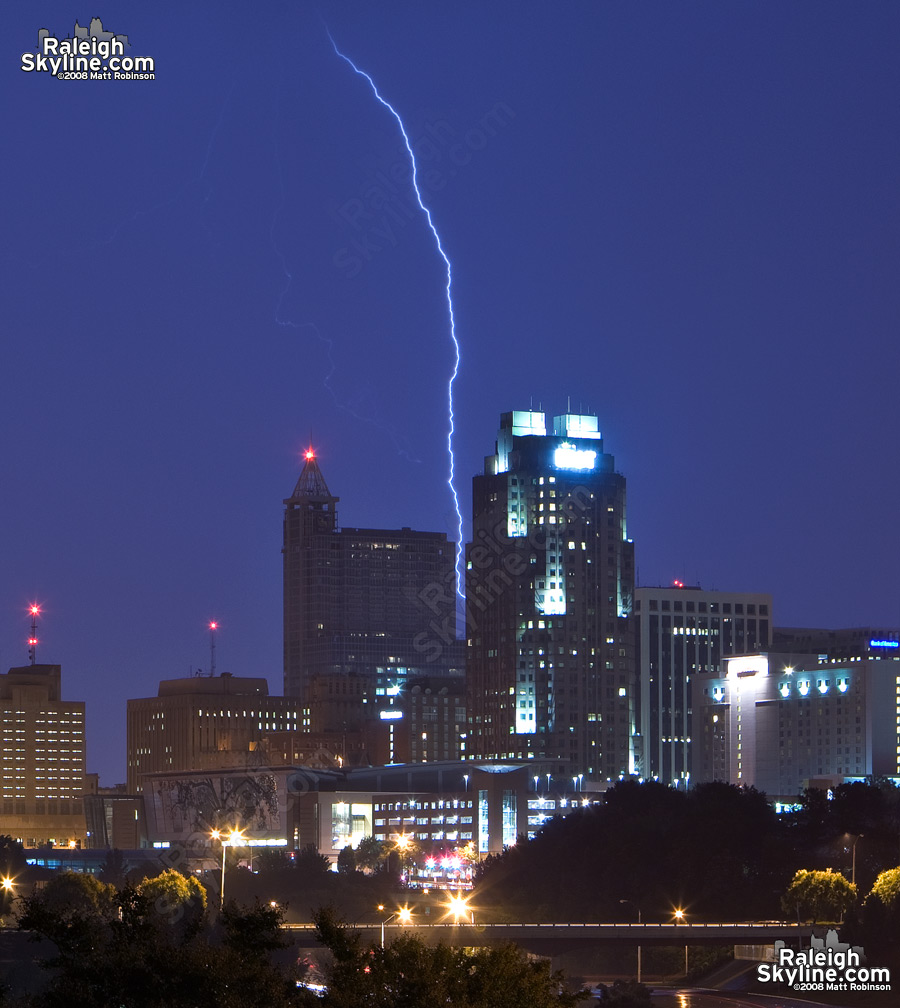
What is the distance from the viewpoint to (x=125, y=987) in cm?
6569

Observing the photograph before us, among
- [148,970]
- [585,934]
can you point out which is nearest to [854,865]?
[585,934]

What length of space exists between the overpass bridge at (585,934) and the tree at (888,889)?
6219 millimetres

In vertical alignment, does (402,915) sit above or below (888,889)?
below

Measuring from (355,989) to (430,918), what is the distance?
114699 millimetres

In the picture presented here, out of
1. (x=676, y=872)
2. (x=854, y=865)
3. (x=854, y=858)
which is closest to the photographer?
(x=854, y=865)

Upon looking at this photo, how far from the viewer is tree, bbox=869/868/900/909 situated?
516ft

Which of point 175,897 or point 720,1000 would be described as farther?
point 175,897

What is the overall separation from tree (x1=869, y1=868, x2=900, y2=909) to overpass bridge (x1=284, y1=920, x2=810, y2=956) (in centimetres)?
622

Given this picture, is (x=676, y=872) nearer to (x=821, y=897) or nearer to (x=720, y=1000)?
(x=821, y=897)

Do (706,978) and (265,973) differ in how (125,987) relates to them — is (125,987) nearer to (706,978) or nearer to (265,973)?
(265,973)

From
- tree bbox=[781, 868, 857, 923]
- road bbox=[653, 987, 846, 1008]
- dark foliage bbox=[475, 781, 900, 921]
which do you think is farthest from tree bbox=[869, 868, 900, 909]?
dark foliage bbox=[475, 781, 900, 921]

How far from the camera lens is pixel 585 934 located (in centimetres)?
15325

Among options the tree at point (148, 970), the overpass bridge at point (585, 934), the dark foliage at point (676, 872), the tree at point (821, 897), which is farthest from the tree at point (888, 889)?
the tree at point (148, 970)

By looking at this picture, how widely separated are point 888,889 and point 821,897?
27.3ft
